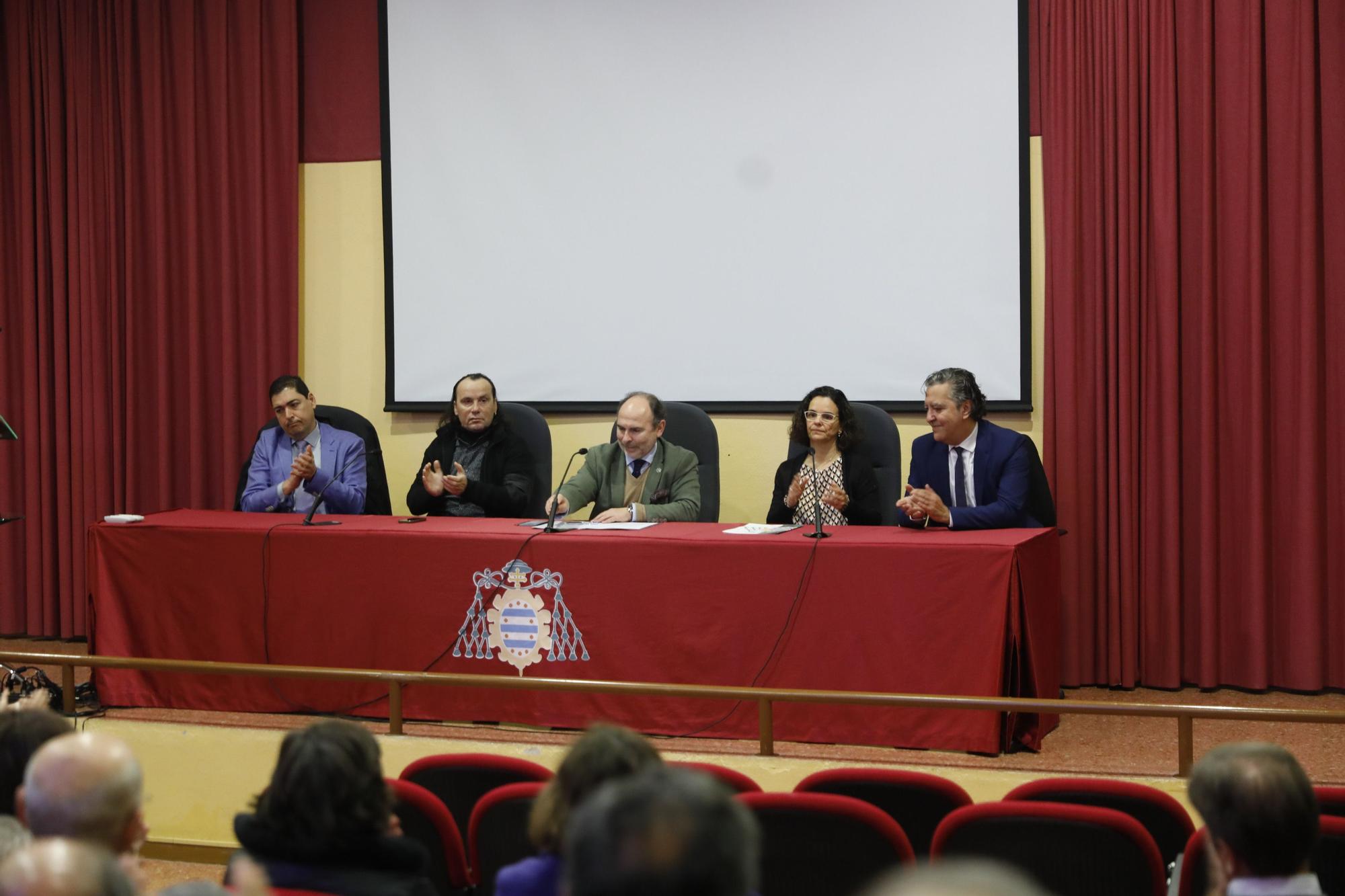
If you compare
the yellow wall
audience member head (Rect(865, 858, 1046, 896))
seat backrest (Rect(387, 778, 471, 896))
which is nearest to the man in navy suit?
the yellow wall

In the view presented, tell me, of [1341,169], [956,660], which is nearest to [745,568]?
[956,660]

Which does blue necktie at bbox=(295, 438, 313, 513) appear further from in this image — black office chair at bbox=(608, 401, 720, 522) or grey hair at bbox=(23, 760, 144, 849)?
grey hair at bbox=(23, 760, 144, 849)

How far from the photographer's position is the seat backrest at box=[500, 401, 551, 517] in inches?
195

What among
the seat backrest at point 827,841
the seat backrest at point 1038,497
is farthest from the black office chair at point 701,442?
the seat backrest at point 827,841

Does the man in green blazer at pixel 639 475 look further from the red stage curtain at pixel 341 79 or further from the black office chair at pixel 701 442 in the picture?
the red stage curtain at pixel 341 79

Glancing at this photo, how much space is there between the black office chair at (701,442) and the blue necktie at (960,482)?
86 centimetres

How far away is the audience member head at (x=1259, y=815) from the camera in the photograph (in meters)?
1.55

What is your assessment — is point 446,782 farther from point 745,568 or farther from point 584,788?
point 745,568

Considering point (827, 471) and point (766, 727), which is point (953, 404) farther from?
point (766, 727)

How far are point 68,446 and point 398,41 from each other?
2471 millimetres

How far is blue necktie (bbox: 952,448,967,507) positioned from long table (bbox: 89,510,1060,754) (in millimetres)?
379

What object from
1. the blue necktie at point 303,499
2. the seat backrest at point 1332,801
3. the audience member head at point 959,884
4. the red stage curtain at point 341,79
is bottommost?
the seat backrest at point 1332,801

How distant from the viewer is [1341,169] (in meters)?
4.72

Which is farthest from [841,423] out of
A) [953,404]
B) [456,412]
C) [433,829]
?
[433,829]
